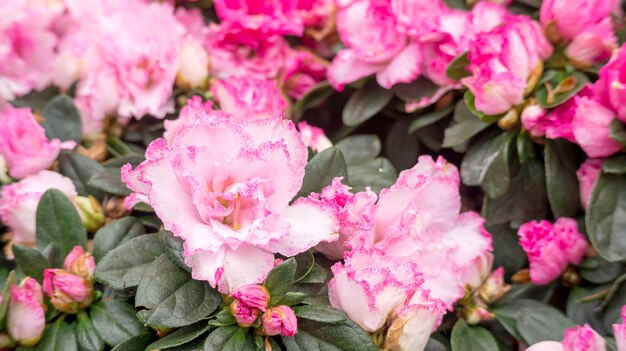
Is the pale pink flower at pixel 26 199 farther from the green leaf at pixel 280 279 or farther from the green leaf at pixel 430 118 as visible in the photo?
the green leaf at pixel 430 118

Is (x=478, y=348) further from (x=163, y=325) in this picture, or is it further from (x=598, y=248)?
(x=163, y=325)

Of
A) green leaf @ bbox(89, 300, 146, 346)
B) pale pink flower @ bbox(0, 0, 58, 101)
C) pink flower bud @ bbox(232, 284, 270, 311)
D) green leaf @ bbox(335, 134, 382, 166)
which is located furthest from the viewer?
pale pink flower @ bbox(0, 0, 58, 101)

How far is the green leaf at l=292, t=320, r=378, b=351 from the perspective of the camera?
74 cm

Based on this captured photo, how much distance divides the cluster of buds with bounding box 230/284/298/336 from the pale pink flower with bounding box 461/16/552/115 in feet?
1.30

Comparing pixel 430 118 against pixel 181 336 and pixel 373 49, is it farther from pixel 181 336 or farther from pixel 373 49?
pixel 181 336

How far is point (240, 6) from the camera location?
44.8 inches

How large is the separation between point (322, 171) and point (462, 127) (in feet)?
0.84

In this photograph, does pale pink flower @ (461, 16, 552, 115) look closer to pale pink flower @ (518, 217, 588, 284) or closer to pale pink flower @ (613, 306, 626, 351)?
pale pink flower @ (518, 217, 588, 284)

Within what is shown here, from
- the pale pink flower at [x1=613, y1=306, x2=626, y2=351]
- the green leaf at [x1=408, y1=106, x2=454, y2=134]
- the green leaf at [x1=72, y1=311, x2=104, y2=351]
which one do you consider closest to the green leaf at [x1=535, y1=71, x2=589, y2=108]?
the green leaf at [x1=408, y1=106, x2=454, y2=134]

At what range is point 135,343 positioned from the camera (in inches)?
30.7

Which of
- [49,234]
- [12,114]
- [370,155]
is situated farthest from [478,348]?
[12,114]

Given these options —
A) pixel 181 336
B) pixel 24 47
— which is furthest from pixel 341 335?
pixel 24 47

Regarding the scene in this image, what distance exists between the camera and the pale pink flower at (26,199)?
0.91 metres

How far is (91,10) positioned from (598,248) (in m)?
0.87
